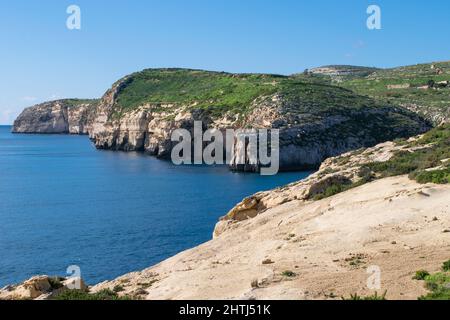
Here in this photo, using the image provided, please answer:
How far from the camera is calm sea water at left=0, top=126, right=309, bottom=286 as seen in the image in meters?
39.3

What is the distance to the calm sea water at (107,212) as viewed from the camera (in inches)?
1547

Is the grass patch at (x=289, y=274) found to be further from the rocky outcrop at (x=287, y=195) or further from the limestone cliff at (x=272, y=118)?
the limestone cliff at (x=272, y=118)

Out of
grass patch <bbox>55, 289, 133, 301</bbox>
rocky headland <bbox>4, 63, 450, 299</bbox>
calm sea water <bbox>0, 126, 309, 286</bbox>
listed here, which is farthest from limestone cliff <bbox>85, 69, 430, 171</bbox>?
grass patch <bbox>55, 289, 133, 301</bbox>

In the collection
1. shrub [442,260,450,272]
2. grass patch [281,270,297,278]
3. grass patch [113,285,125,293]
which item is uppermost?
shrub [442,260,450,272]

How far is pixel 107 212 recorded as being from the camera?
56375 millimetres

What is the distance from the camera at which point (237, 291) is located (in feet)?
57.0

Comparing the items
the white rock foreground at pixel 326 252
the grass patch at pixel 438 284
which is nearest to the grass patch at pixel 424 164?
the white rock foreground at pixel 326 252

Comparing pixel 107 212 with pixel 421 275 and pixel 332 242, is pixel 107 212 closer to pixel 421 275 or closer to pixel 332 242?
pixel 332 242

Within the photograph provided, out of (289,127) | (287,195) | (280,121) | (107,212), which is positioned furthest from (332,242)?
(280,121)

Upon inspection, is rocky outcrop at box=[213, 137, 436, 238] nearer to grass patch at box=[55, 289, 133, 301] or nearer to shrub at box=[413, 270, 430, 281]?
grass patch at box=[55, 289, 133, 301]

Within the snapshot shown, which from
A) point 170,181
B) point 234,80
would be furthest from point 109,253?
point 234,80

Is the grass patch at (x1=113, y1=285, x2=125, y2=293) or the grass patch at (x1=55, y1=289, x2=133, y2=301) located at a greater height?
the grass patch at (x1=55, y1=289, x2=133, y2=301)

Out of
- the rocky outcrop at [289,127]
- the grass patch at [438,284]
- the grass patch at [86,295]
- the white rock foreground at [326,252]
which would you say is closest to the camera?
the grass patch at [438,284]
